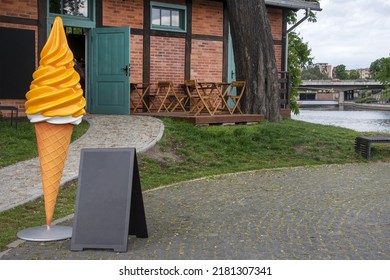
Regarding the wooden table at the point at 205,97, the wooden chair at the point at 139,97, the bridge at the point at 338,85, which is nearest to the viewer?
the wooden table at the point at 205,97

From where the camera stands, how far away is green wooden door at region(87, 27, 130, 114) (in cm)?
1471

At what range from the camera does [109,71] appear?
15000 mm

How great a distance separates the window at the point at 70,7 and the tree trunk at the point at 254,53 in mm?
3642

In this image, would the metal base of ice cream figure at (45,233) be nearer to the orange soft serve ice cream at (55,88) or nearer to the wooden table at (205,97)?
the orange soft serve ice cream at (55,88)

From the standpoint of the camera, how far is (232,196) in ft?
24.8

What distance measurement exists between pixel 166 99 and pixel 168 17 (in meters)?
2.32

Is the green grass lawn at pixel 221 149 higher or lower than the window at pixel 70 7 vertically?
lower

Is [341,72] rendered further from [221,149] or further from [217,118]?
[221,149]

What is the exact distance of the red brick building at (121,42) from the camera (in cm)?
1367

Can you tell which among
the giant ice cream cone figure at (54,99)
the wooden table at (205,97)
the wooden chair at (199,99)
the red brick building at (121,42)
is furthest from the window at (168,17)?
the giant ice cream cone figure at (54,99)

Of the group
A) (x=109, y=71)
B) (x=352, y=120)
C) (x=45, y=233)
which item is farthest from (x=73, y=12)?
(x=352, y=120)

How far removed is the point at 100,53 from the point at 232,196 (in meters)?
8.56

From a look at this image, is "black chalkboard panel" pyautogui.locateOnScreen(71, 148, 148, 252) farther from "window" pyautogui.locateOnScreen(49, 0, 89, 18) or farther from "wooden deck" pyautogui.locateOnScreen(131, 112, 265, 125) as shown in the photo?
"window" pyautogui.locateOnScreen(49, 0, 89, 18)

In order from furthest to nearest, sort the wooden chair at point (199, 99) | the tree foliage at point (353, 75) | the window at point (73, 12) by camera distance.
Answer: the tree foliage at point (353, 75), the window at point (73, 12), the wooden chair at point (199, 99)
